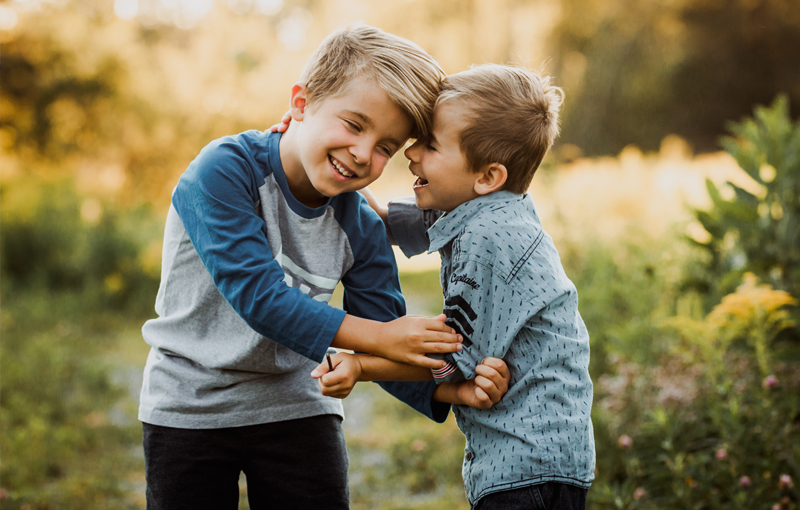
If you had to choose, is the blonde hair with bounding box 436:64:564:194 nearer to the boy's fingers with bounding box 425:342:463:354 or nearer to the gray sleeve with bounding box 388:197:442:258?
the gray sleeve with bounding box 388:197:442:258

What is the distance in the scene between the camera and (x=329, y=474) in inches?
65.3

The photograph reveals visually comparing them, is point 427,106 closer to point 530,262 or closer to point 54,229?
point 530,262

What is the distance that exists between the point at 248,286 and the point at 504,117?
0.68 metres

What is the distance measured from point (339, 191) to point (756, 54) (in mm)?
20345

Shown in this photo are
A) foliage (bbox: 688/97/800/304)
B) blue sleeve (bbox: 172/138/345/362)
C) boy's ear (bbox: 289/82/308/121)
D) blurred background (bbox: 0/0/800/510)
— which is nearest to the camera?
blue sleeve (bbox: 172/138/345/362)

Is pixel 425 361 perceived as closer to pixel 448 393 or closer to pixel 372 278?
pixel 448 393

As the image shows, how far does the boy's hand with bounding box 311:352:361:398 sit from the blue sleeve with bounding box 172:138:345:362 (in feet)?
0.17

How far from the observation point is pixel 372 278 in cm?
167

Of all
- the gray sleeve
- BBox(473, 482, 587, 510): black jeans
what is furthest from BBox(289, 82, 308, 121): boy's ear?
BBox(473, 482, 587, 510): black jeans

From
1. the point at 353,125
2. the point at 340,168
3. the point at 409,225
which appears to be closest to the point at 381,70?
the point at 353,125

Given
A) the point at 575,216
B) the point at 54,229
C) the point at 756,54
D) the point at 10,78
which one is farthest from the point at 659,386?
the point at 756,54

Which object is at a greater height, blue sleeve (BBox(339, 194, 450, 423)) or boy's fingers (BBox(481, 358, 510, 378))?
blue sleeve (BBox(339, 194, 450, 423))

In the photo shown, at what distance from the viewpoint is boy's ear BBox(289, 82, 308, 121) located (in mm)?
1607

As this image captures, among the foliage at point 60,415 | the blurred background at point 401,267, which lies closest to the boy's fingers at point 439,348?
the blurred background at point 401,267
